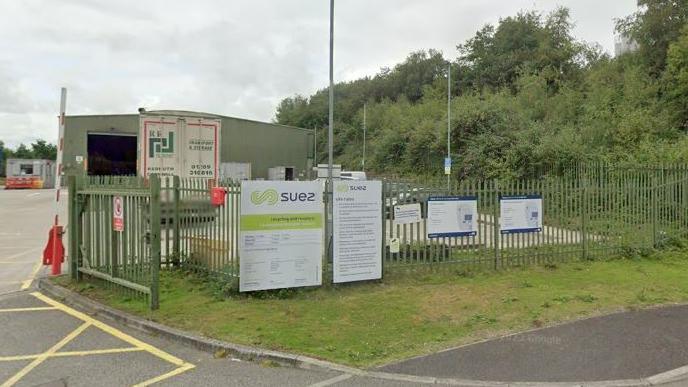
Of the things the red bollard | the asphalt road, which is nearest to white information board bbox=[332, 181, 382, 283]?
the asphalt road

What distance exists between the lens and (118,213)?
781 cm

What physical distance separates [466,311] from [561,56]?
4084 centimetres

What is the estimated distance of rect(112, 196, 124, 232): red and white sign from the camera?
7738 millimetres

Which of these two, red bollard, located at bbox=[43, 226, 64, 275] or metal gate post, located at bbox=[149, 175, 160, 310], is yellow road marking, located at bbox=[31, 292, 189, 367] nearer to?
metal gate post, located at bbox=[149, 175, 160, 310]

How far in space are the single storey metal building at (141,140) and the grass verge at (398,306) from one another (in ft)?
17.5

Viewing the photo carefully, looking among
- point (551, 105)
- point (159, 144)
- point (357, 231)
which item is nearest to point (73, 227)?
point (159, 144)

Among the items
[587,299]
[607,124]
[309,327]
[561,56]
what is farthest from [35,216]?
[561,56]

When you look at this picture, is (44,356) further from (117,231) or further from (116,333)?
(117,231)

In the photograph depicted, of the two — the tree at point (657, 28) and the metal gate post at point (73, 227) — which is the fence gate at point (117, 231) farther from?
the tree at point (657, 28)

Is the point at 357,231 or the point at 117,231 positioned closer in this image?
the point at 117,231

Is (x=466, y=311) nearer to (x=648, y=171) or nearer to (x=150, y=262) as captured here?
(x=150, y=262)

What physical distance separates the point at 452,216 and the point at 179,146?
6.09 metres

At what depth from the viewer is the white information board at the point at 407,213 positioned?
8.89 meters

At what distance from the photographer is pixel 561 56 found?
140 feet
